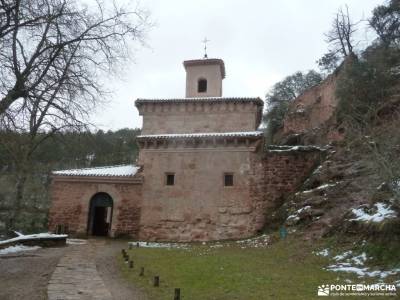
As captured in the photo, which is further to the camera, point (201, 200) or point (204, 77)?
point (204, 77)

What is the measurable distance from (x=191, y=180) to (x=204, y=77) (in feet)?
21.5

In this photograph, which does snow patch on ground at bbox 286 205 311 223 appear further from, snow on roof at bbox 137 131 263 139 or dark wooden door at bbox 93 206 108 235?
dark wooden door at bbox 93 206 108 235

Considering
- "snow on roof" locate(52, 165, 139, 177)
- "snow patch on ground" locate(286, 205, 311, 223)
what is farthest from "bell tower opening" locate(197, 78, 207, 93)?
"snow patch on ground" locate(286, 205, 311, 223)

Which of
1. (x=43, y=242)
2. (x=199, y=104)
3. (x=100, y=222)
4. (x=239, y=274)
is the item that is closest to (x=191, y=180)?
(x=199, y=104)

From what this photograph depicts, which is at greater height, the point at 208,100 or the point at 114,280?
the point at 208,100

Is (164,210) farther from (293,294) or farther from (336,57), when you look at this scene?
(336,57)

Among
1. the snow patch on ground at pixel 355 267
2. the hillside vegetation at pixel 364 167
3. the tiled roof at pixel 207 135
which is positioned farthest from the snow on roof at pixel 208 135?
the snow patch on ground at pixel 355 267

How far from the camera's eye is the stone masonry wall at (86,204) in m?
18.5

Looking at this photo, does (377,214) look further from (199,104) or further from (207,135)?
(199,104)

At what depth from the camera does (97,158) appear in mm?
36188

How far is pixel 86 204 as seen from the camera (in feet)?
61.8

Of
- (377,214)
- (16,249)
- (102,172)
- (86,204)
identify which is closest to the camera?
(377,214)

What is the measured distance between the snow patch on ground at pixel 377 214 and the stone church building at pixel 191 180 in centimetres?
646

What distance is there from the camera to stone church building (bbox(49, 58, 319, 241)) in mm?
17734
